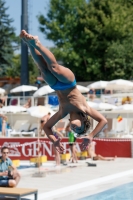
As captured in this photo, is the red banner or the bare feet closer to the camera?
the bare feet

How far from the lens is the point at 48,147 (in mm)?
18359

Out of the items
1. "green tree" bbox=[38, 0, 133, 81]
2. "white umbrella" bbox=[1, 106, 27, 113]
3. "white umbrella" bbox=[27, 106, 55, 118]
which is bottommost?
"white umbrella" bbox=[27, 106, 55, 118]

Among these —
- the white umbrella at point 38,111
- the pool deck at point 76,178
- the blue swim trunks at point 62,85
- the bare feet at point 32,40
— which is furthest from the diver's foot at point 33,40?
the white umbrella at point 38,111

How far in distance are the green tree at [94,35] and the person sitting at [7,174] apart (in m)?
23.2

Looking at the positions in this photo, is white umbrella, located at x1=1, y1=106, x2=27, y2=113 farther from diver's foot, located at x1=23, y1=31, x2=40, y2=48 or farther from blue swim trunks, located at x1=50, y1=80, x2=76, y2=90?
diver's foot, located at x1=23, y1=31, x2=40, y2=48

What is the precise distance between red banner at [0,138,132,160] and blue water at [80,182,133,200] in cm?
505

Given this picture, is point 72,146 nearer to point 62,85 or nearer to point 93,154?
point 93,154

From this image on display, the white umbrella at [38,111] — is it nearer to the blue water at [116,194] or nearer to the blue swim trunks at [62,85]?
the blue water at [116,194]

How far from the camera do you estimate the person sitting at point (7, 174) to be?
11.5m

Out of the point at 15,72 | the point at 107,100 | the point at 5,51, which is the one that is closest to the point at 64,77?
the point at 107,100

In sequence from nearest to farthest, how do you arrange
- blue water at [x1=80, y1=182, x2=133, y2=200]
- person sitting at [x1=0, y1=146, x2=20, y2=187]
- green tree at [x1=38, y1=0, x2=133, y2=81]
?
person sitting at [x1=0, y1=146, x2=20, y2=187]
blue water at [x1=80, y1=182, x2=133, y2=200]
green tree at [x1=38, y1=0, x2=133, y2=81]

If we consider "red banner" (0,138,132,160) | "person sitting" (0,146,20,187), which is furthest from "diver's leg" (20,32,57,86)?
"red banner" (0,138,132,160)

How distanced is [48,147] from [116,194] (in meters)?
6.42

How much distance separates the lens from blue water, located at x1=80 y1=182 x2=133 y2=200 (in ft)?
38.7
